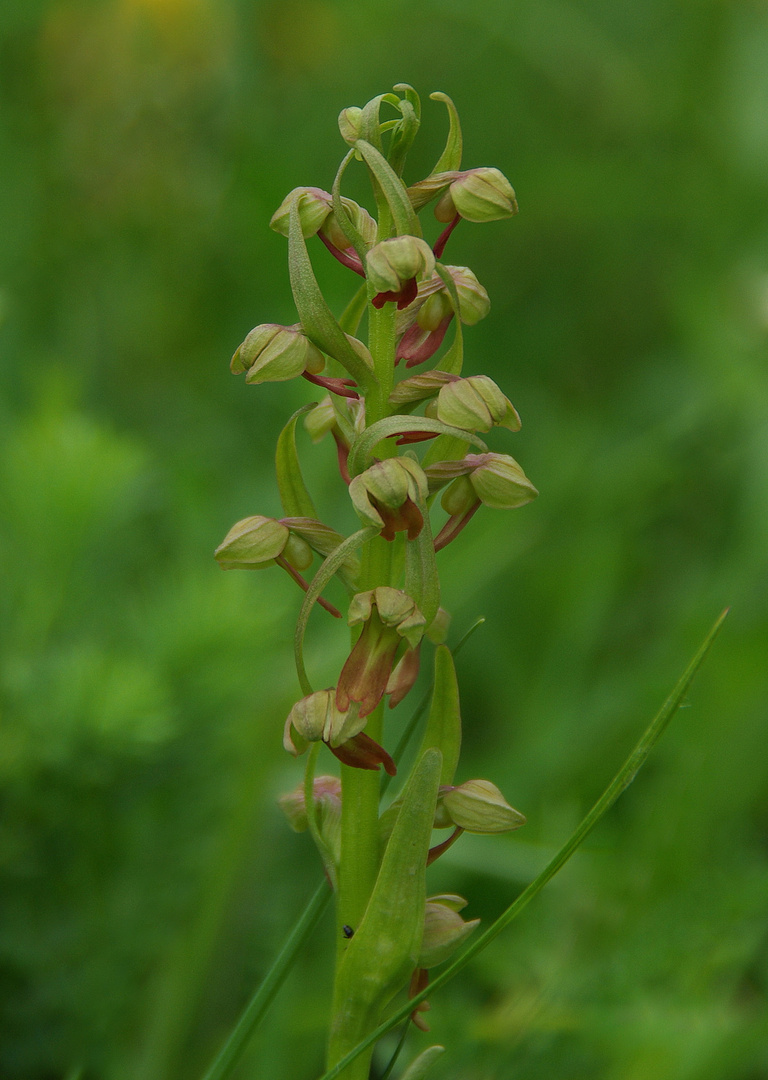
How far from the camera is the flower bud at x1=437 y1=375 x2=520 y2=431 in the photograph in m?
0.68

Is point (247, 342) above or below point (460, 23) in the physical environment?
below

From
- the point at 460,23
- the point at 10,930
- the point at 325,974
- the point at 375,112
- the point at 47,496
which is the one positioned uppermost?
the point at 460,23

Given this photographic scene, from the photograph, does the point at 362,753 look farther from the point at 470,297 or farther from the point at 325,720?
the point at 470,297

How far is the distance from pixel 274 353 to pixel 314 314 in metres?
0.04

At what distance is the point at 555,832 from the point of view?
141 cm

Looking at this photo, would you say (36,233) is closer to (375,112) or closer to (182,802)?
(182,802)

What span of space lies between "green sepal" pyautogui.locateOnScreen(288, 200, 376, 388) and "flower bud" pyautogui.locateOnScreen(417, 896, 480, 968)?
0.38 metres

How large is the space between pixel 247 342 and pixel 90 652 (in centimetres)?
48

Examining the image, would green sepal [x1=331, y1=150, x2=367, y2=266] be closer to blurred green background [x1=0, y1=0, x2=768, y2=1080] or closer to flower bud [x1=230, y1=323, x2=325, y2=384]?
flower bud [x1=230, y1=323, x2=325, y2=384]

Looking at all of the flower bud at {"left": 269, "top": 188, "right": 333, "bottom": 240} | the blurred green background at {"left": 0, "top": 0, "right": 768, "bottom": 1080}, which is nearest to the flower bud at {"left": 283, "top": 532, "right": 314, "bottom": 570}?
the flower bud at {"left": 269, "top": 188, "right": 333, "bottom": 240}

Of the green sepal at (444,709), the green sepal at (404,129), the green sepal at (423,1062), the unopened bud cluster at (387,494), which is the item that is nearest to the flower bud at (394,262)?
the unopened bud cluster at (387,494)

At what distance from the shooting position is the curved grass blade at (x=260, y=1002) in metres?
0.73

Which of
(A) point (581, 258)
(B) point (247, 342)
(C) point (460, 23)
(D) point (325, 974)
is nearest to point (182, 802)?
(D) point (325, 974)

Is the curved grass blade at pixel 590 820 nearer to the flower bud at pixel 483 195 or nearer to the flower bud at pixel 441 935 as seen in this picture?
the flower bud at pixel 441 935
